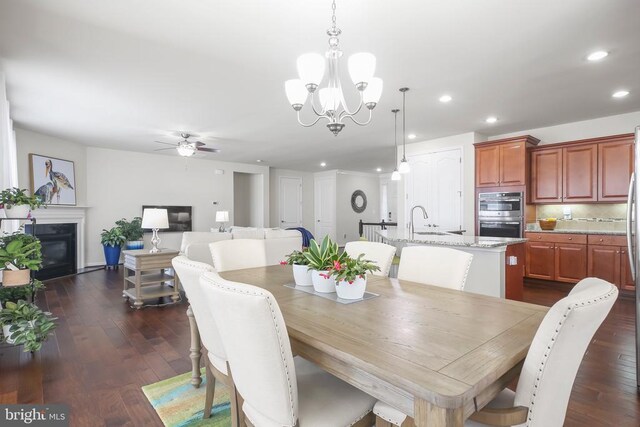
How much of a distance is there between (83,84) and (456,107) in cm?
437

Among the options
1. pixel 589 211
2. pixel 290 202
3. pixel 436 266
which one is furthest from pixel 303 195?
pixel 436 266

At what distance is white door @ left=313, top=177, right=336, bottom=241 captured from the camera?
10.2 meters

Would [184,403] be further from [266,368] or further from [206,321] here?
[266,368]

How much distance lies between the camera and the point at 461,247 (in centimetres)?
319

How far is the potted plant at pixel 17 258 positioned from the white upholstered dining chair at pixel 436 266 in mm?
2790

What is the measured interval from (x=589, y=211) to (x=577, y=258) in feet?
3.10

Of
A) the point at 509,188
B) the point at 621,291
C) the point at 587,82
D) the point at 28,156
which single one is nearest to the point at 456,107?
the point at 587,82

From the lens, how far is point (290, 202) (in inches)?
401

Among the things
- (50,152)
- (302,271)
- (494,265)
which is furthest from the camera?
(50,152)

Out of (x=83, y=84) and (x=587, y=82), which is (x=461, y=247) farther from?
(x=83, y=84)

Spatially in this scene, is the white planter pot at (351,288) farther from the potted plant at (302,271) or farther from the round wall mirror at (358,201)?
the round wall mirror at (358,201)

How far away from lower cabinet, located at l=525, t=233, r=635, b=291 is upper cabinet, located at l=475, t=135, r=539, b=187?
937 millimetres

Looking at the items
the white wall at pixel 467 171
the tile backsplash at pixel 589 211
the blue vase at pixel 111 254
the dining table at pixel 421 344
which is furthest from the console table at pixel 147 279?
the tile backsplash at pixel 589 211

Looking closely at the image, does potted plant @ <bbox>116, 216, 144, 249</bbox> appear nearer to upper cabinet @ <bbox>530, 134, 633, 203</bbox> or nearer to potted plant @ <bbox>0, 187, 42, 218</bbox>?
potted plant @ <bbox>0, 187, 42, 218</bbox>
